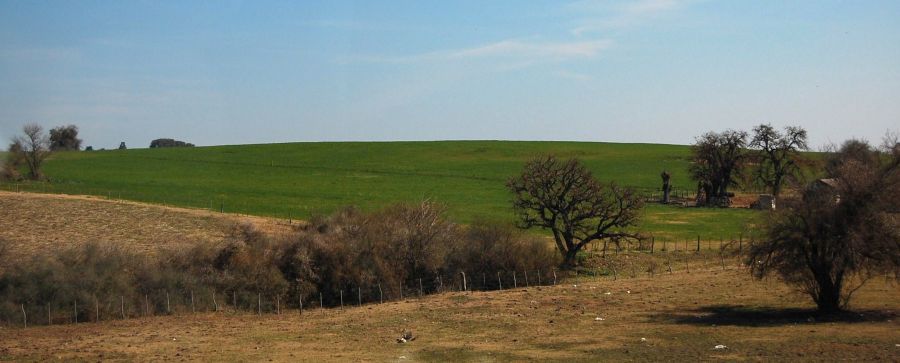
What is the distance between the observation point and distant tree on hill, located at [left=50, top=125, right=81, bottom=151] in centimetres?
14675

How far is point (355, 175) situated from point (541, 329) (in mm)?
70042

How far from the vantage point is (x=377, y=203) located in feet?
230

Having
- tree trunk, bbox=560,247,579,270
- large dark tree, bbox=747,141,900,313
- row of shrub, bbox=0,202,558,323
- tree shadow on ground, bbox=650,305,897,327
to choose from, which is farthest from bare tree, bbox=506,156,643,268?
large dark tree, bbox=747,141,900,313

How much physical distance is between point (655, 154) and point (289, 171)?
55439mm

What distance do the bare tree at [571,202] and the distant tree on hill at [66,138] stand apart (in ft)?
382

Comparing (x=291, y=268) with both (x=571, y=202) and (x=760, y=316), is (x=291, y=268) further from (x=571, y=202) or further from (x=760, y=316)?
(x=760, y=316)

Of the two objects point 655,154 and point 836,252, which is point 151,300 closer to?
point 836,252

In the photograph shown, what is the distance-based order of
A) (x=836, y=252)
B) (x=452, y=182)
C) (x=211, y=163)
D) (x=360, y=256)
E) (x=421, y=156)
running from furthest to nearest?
(x=421, y=156) → (x=211, y=163) → (x=452, y=182) → (x=360, y=256) → (x=836, y=252)

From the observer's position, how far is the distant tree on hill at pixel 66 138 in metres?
147

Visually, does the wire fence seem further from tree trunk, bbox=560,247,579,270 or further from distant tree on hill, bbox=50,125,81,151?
distant tree on hill, bbox=50,125,81,151

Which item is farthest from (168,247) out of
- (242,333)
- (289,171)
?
(289,171)

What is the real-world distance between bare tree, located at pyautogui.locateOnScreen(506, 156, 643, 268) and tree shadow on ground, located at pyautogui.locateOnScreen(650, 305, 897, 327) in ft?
57.4

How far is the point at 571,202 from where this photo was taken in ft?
166

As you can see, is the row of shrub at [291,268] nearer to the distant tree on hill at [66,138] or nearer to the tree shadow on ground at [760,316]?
the tree shadow on ground at [760,316]
